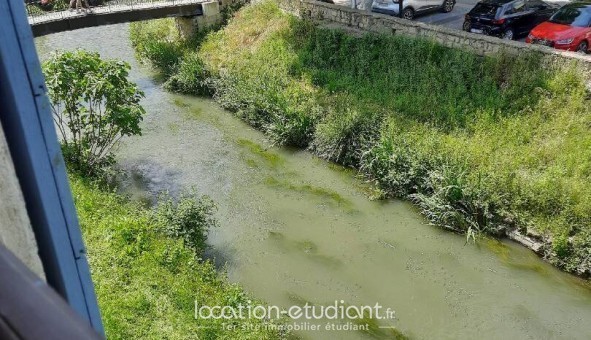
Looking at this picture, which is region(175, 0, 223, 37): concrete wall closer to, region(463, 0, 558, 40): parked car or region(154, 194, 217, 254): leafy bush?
region(463, 0, 558, 40): parked car

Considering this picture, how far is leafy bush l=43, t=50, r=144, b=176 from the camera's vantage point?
11.9 meters

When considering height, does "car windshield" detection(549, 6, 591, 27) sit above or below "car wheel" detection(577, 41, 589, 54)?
above

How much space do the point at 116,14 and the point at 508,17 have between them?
535 inches

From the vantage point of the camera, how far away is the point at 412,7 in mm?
20016

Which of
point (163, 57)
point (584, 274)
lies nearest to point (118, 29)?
point (163, 57)

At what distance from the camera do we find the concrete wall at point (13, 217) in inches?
59.2

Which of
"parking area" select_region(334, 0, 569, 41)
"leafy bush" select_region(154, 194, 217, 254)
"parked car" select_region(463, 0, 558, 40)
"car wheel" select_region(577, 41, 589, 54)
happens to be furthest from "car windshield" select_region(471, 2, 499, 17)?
"leafy bush" select_region(154, 194, 217, 254)

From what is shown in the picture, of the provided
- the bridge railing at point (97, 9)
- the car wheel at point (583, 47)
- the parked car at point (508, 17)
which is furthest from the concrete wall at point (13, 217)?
the bridge railing at point (97, 9)

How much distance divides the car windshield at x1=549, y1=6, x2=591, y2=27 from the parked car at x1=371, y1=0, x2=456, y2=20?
540 centimetres

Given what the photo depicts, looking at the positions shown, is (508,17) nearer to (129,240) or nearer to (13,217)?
(129,240)

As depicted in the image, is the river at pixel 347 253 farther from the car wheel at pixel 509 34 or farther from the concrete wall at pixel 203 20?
the concrete wall at pixel 203 20

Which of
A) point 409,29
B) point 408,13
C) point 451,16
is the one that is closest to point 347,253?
point 409,29

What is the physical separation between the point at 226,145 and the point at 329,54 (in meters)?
4.64

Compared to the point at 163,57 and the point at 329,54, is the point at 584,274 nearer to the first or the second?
the point at 329,54
